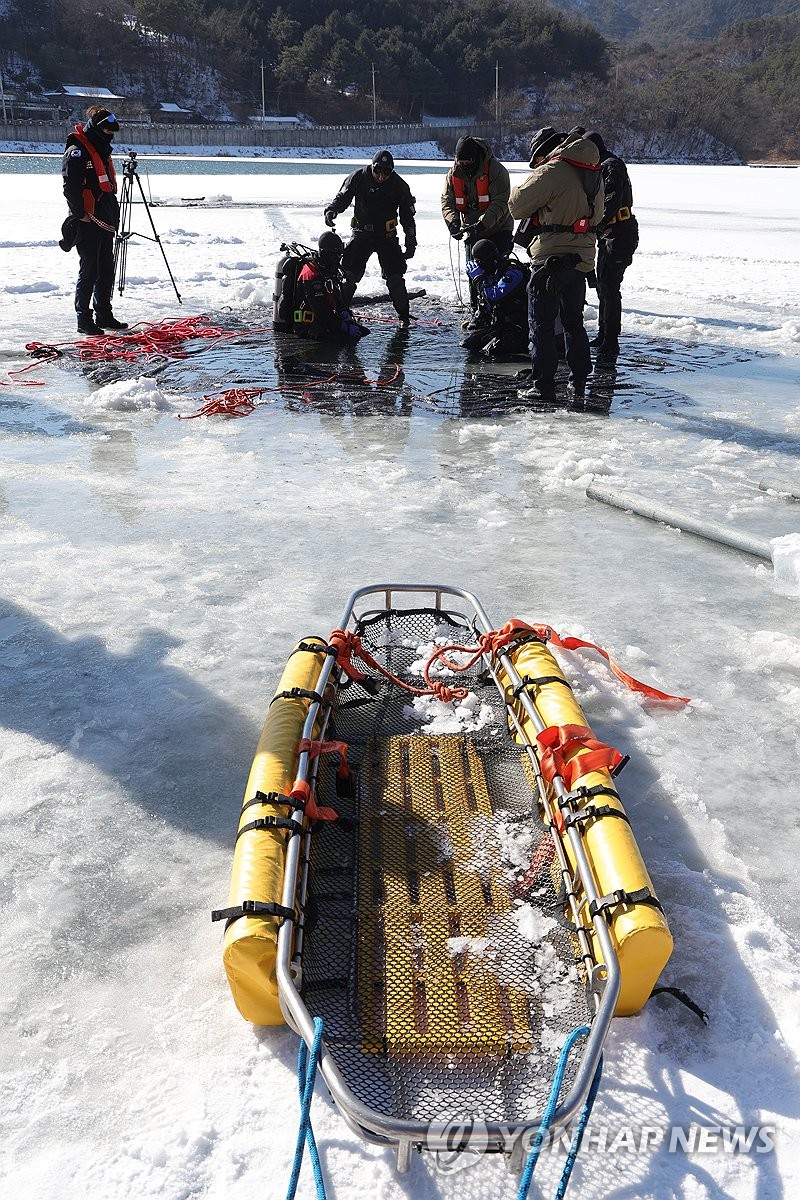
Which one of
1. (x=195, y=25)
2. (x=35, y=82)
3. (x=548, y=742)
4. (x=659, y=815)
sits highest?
(x=195, y=25)

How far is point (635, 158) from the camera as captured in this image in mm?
80500

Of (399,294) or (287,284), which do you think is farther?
(399,294)

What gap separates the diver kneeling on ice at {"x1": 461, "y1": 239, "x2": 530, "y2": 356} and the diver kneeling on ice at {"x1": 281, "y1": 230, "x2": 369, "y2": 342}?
1.11m

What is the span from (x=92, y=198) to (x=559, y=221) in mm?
4047

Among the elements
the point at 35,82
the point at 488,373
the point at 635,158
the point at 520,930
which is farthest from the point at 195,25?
the point at 520,930

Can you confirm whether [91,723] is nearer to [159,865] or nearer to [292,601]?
[159,865]

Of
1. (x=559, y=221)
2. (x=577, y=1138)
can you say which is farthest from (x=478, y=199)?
(x=577, y=1138)

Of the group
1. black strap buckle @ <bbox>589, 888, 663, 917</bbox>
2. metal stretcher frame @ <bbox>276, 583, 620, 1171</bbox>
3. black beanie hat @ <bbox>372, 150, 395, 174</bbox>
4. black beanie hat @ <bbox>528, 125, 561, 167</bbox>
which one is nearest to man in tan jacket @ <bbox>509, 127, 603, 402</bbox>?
black beanie hat @ <bbox>528, 125, 561, 167</bbox>

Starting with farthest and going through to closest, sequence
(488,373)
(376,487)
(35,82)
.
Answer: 1. (35,82)
2. (488,373)
3. (376,487)

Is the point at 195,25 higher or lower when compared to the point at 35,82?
higher

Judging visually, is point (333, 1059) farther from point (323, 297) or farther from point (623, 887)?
point (323, 297)

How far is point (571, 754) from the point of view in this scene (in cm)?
219

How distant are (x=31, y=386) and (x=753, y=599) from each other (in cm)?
526

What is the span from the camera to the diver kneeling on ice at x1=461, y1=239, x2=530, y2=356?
7.39 meters
